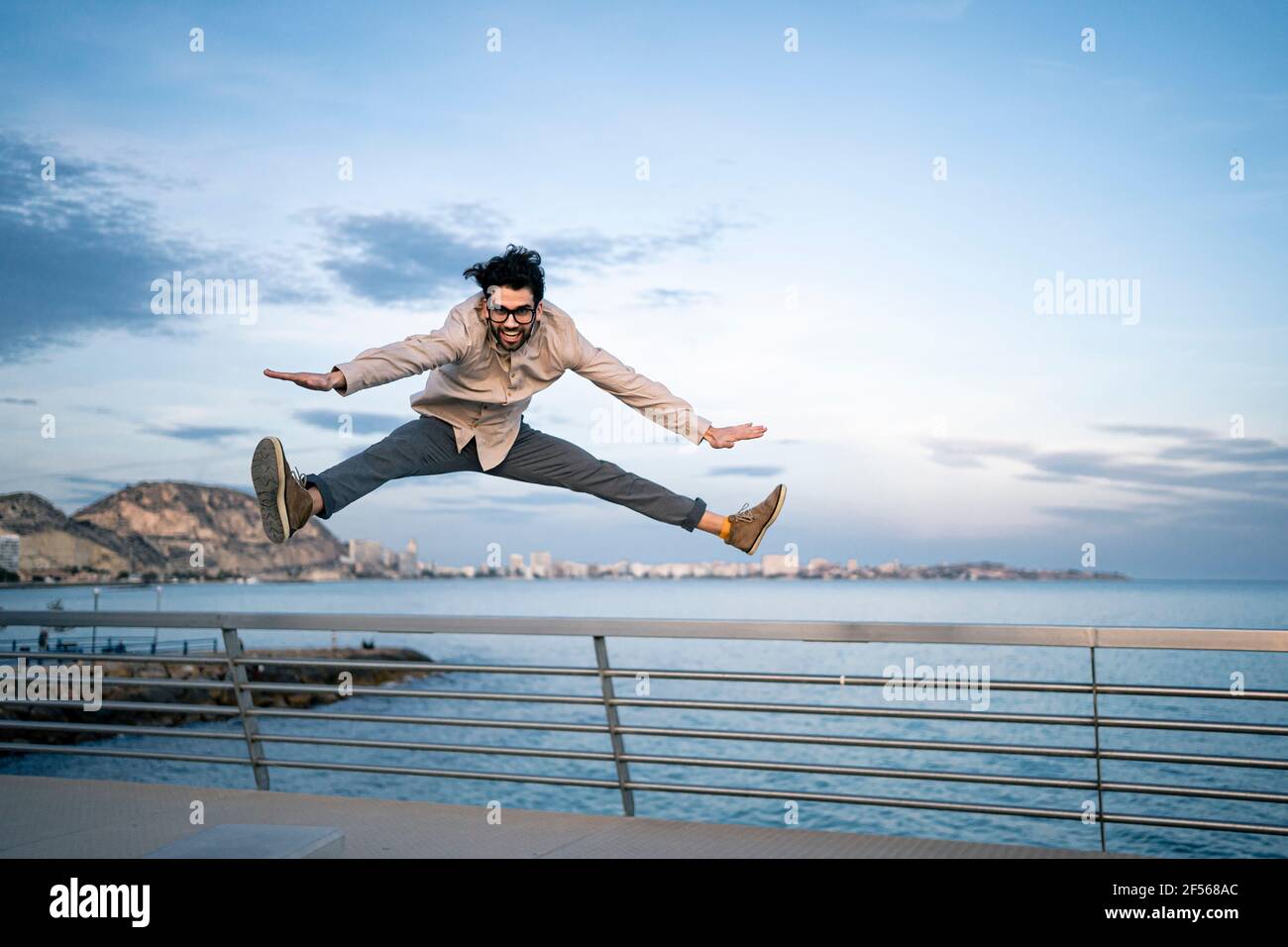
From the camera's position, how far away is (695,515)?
458 cm

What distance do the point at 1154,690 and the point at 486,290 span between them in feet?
10.5

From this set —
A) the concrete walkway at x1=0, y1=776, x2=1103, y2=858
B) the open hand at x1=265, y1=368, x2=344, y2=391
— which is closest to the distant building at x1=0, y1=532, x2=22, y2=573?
the concrete walkway at x1=0, y1=776, x2=1103, y2=858

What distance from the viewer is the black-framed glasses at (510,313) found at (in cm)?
405

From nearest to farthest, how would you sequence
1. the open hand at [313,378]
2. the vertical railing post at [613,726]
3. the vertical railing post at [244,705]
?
1. the open hand at [313,378]
2. the vertical railing post at [613,726]
3. the vertical railing post at [244,705]

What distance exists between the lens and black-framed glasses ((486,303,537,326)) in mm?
4047

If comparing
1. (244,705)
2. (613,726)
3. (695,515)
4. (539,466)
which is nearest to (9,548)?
(244,705)

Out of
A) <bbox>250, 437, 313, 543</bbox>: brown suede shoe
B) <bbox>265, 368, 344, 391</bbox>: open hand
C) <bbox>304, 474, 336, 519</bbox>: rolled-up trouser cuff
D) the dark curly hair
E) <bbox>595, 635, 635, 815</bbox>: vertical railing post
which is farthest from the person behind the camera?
<bbox>595, 635, 635, 815</bbox>: vertical railing post

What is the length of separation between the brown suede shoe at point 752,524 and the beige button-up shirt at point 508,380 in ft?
1.59

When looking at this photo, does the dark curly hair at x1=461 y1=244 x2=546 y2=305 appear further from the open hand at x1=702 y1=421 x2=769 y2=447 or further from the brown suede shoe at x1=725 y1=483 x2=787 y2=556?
the brown suede shoe at x1=725 y1=483 x2=787 y2=556

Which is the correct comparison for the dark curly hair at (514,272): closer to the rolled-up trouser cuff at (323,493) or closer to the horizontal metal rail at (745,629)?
the rolled-up trouser cuff at (323,493)

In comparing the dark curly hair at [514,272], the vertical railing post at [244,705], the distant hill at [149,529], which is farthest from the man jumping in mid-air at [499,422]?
the distant hill at [149,529]

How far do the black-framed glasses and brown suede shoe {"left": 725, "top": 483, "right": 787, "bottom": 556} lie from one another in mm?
1244
